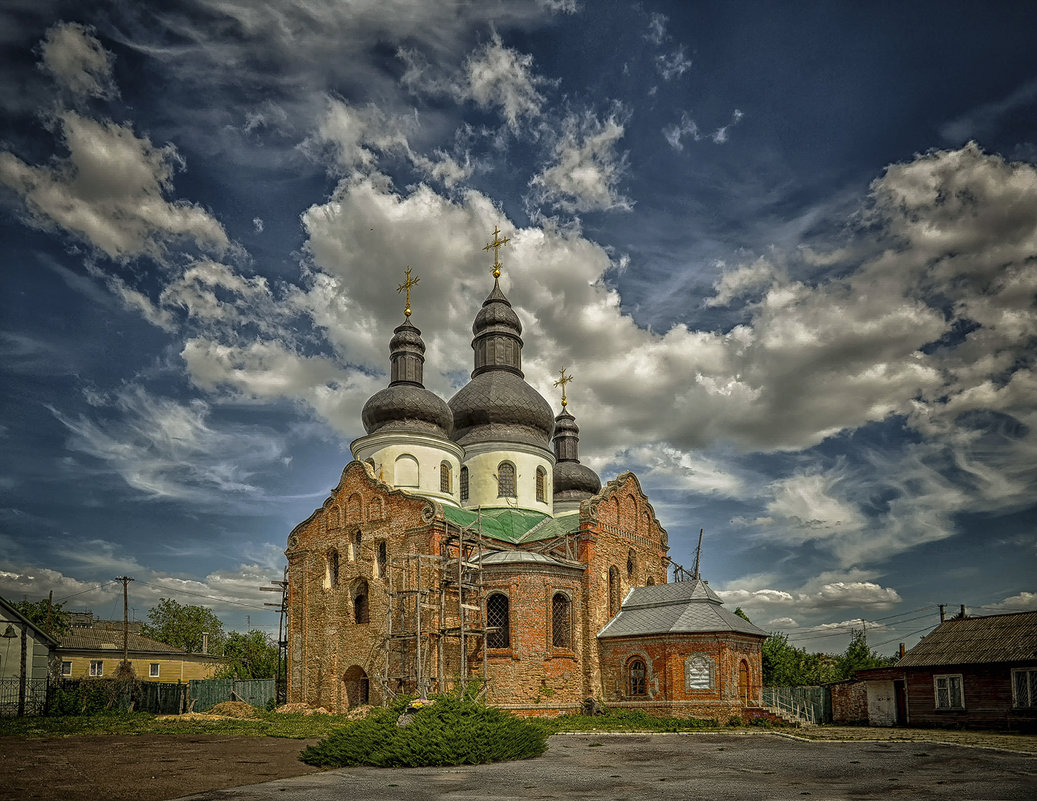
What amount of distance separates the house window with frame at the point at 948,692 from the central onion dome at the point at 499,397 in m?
17.9

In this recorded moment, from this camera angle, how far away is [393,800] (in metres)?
11.5

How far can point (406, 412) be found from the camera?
114 feet

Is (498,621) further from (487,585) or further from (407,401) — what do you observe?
(407,401)

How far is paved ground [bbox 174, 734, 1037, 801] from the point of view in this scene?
474 inches

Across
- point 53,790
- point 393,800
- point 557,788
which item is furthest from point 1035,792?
point 53,790

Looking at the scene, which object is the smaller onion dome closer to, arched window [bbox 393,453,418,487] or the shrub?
arched window [bbox 393,453,418,487]

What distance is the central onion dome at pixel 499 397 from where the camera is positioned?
123 ft

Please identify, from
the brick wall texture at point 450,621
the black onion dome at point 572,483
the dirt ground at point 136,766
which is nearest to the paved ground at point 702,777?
the dirt ground at point 136,766

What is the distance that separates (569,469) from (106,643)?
3373 centimetres

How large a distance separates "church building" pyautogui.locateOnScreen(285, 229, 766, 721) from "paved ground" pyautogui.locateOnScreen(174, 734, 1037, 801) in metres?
9.91

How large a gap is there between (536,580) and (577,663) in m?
3.60

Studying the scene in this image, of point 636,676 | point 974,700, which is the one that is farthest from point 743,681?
point 974,700

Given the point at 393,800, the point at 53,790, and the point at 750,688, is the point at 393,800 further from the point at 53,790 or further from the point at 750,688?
the point at 750,688

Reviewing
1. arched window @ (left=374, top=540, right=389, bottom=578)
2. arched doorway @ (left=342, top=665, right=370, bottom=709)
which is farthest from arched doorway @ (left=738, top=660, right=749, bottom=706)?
arched doorway @ (left=342, top=665, right=370, bottom=709)
